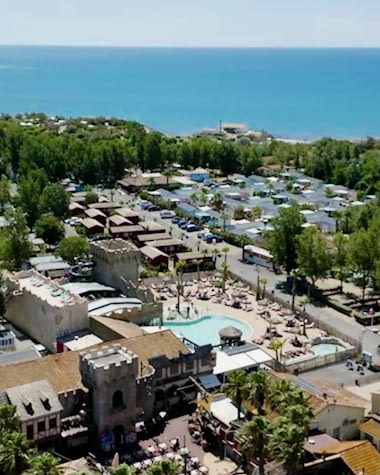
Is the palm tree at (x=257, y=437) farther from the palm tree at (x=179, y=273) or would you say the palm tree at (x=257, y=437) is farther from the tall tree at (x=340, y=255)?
the tall tree at (x=340, y=255)

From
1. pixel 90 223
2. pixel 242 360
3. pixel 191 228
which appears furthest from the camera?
pixel 191 228

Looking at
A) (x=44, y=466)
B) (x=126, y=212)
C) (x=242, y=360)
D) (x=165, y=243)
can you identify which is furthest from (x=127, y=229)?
(x=44, y=466)

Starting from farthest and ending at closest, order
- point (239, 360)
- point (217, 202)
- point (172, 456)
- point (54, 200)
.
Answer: point (217, 202) < point (54, 200) < point (239, 360) < point (172, 456)

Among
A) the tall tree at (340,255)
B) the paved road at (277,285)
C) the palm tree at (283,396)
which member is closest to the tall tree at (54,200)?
the paved road at (277,285)

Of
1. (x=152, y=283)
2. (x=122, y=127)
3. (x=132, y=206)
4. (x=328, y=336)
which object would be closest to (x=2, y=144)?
(x=132, y=206)

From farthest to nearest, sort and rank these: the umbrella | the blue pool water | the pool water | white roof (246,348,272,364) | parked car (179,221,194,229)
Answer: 1. parked car (179,221,194,229)
2. the blue pool water
3. the pool water
4. white roof (246,348,272,364)
5. the umbrella

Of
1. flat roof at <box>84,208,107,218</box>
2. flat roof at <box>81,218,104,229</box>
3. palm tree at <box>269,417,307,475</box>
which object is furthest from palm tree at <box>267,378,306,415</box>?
flat roof at <box>84,208,107,218</box>

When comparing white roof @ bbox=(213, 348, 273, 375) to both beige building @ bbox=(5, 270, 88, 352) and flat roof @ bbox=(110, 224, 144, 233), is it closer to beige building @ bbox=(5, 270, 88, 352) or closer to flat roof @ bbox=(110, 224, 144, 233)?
beige building @ bbox=(5, 270, 88, 352)

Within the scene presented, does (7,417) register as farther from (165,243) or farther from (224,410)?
(165,243)
